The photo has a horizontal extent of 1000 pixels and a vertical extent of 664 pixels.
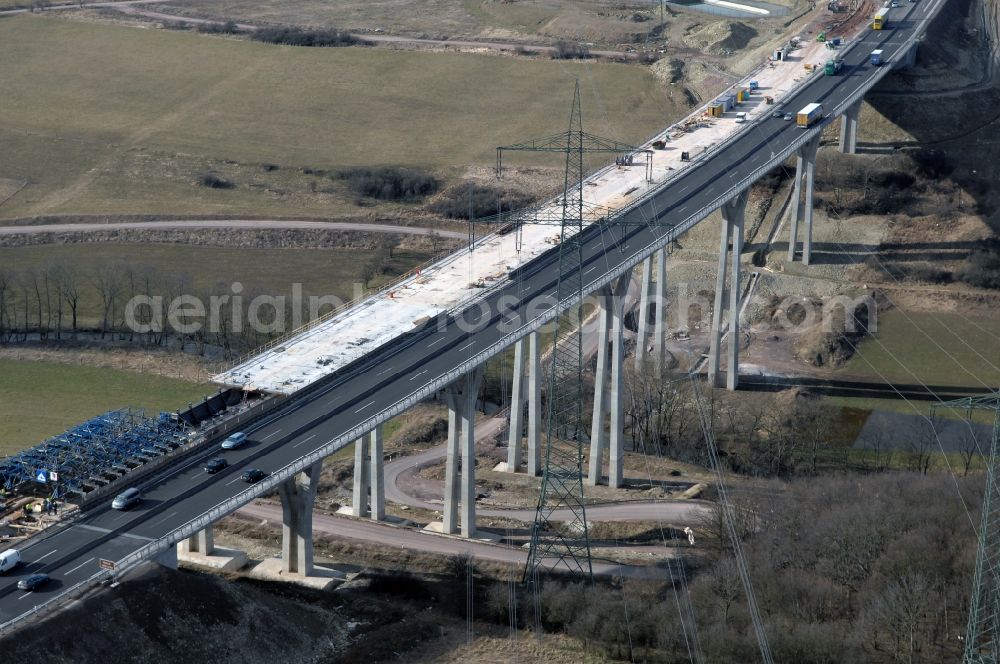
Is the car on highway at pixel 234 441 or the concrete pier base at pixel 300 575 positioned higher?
the car on highway at pixel 234 441

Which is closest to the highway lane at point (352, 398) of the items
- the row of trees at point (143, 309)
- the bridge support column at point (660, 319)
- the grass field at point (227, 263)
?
the bridge support column at point (660, 319)

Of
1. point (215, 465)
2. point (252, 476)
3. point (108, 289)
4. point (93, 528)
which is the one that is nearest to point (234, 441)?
point (215, 465)

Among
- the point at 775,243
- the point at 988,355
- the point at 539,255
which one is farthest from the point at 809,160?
the point at 539,255

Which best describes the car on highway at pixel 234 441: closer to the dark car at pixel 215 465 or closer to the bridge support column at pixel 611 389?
the dark car at pixel 215 465

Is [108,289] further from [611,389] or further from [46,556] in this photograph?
[46,556]

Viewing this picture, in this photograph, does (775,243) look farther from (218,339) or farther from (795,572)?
(795,572)
